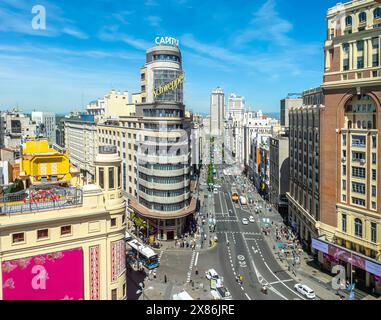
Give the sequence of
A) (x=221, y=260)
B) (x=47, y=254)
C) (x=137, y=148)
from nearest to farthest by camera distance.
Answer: (x=47, y=254) → (x=221, y=260) → (x=137, y=148)

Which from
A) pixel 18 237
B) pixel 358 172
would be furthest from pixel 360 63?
pixel 18 237

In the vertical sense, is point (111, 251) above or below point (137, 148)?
below

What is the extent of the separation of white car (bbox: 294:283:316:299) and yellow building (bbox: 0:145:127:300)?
23226 millimetres

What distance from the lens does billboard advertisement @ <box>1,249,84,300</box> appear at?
22.2 metres

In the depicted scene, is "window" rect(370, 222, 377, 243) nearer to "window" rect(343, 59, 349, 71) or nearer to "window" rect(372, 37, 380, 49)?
"window" rect(343, 59, 349, 71)

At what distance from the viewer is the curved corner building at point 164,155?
190 ft

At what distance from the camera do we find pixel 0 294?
21766mm

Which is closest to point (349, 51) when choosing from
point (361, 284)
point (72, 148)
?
point (361, 284)

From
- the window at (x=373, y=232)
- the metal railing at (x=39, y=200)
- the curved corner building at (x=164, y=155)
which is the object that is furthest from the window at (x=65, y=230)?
the window at (x=373, y=232)

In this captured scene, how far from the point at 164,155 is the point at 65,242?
3471cm

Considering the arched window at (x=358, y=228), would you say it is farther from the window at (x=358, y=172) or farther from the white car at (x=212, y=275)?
the white car at (x=212, y=275)

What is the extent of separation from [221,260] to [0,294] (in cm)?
3457

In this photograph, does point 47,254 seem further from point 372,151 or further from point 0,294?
point 372,151

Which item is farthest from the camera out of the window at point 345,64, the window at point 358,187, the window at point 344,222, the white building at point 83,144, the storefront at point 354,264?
the white building at point 83,144
